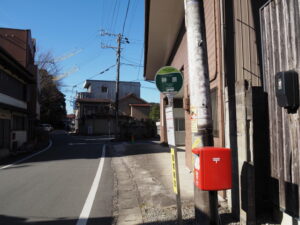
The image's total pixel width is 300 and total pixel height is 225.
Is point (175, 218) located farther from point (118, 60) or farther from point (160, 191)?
point (118, 60)

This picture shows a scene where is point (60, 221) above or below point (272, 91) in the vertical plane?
below

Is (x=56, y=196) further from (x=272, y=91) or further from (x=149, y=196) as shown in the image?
(x=272, y=91)

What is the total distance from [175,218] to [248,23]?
3.81 meters

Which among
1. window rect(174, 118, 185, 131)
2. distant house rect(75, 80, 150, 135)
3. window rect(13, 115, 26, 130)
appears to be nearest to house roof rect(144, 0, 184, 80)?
window rect(174, 118, 185, 131)

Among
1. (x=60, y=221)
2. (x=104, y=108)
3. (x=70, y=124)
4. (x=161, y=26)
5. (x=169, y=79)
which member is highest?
(x=161, y=26)

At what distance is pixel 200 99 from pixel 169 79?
84cm

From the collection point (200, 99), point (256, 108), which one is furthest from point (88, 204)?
point (256, 108)

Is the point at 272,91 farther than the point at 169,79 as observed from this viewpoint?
No

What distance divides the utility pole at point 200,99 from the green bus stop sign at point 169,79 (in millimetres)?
554

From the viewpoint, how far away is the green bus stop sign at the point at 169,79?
462 centimetres

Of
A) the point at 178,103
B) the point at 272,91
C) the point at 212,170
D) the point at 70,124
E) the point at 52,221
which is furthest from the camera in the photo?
the point at 70,124

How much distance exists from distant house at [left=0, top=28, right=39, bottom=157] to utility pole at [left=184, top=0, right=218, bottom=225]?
1507cm

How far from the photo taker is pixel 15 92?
22.3m

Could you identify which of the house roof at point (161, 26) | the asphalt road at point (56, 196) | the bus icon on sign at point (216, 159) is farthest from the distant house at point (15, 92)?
the bus icon on sign at point (216, 159)
